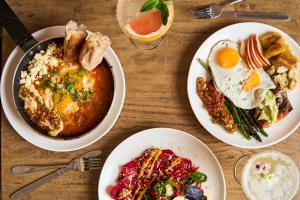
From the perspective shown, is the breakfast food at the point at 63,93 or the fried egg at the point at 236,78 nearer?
the breakfast food at the point at 63,93

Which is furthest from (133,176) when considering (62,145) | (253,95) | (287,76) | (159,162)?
(287,76)

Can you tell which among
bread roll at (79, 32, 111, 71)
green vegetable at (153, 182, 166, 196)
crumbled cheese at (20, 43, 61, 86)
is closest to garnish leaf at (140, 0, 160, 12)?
bread roll at (79, 32, 111, 71)

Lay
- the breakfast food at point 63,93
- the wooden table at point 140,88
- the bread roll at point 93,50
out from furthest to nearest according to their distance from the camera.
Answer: the wooden table at point 140,88
the breakfast food at point 63,93
the bread roll at point 93,50

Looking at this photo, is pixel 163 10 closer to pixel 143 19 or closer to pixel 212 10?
pixel 143 19

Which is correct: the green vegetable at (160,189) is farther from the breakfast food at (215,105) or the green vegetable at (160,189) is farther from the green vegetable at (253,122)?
the green vegetable at (253,122)

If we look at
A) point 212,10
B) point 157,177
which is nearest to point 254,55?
point 212,10

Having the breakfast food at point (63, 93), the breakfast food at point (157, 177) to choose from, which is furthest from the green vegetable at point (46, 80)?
the breakfast food at point (157, 177)
